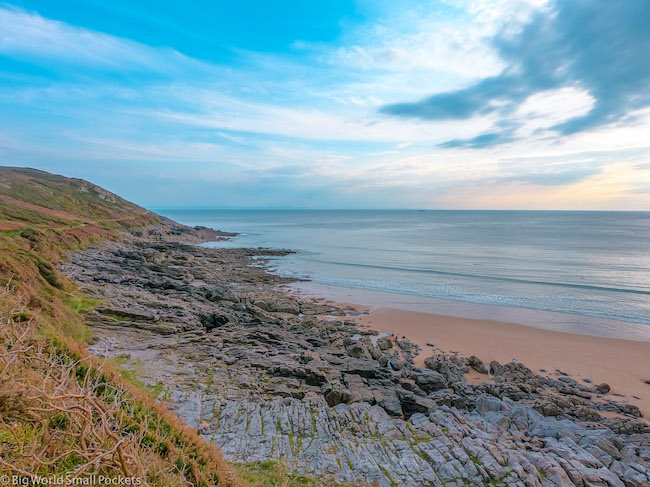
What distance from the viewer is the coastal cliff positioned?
9.76 meters

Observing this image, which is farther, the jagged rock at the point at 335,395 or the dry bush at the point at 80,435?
the jagged rock at the point at 335,395

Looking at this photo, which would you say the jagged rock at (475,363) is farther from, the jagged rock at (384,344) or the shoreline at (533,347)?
the jagged rock at (384,344)

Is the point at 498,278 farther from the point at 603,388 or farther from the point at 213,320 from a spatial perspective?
the point at 213,320

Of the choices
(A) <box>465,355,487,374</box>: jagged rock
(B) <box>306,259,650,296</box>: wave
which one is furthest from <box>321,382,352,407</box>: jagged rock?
(B) <box>306,259,650,296</box>: wave

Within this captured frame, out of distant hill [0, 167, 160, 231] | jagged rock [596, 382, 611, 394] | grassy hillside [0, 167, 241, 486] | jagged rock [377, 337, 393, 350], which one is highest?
distant hill [0, 167, 160, 231]

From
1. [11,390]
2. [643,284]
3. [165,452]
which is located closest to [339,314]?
[165,452]

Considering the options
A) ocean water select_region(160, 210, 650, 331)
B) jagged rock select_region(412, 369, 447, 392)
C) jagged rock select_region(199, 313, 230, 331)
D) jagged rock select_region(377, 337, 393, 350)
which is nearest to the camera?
jagged rock select_region(412, 369, 447, 392)

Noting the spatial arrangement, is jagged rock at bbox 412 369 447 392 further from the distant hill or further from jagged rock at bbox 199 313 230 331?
the distant hill

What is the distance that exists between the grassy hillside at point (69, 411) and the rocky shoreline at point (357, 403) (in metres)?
1.29

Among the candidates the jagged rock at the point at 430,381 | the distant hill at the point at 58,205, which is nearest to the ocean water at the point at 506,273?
the jagged rock at the point at 430,381

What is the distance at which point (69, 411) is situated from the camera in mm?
4332

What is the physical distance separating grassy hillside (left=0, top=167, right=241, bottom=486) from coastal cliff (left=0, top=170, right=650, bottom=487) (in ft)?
0.53

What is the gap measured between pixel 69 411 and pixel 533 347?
26.4m

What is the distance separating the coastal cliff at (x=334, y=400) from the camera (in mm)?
9758
